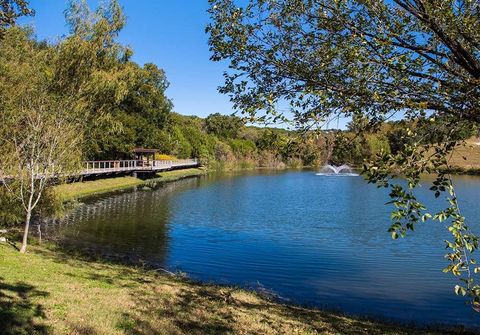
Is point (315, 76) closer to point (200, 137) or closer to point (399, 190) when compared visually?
point (399, 190)

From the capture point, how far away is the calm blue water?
15094mm

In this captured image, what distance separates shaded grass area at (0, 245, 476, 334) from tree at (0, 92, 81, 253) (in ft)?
12.3

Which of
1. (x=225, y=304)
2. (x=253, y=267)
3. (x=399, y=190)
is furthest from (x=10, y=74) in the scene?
(x=399, y=190)

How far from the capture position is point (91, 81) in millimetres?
24188

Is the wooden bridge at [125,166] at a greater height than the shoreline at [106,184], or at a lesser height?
greater

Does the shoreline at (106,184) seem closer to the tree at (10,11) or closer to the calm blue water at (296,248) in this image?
the calm blue water at (296,248)

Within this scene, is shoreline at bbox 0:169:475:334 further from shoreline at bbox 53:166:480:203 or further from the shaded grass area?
shoreline at bbox 53:166:480:203

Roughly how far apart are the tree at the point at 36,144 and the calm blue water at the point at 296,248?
4790mm

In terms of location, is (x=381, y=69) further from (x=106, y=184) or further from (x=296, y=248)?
(x=106, y=184)

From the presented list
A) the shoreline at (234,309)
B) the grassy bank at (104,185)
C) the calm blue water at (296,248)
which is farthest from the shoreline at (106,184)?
the shoreline at (234,309)

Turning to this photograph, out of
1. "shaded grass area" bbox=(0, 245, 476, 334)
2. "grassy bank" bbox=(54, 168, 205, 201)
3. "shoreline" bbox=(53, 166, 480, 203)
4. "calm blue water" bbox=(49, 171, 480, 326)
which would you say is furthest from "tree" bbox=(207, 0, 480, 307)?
"grassy bank" bbox=(54, 168, 205, 201)

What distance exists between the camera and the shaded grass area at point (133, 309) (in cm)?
812

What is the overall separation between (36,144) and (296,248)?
505 inches

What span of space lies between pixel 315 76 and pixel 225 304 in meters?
6.37
